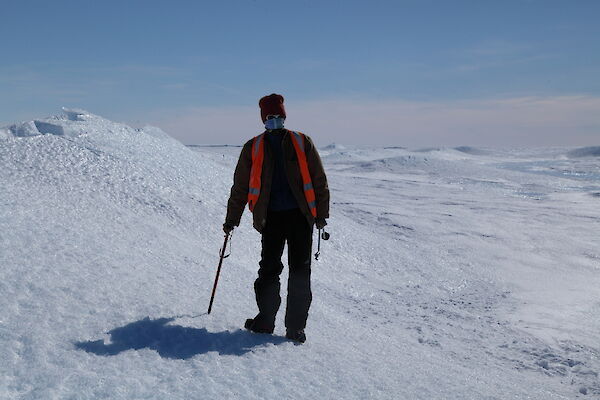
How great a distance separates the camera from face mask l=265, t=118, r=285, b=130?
12.9 ft

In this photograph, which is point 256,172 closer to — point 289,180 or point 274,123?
point 289,180

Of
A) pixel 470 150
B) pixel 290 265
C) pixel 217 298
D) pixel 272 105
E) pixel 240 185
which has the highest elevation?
pixel 470 150

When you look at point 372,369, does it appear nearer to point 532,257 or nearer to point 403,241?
point 403,241

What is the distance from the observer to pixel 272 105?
12.9ft

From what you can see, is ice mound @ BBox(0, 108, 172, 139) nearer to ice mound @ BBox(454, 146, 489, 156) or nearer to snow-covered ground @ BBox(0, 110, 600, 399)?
snow-covered ground @ BBox(0, 110, 600, 399)

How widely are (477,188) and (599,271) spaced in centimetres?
2085

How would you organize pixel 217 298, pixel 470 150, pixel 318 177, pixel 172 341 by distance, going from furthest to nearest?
pixel 470 150 → pixel 217 298 → pixel 318 177 → pixel 172 341

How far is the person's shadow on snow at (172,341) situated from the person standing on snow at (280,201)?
0.94 feet

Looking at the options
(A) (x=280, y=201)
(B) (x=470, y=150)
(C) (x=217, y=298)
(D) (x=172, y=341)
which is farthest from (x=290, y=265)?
(B) (x=470, y=150)

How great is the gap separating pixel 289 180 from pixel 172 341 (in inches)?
58.5

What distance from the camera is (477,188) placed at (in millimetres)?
31406

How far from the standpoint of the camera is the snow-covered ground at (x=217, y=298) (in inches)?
121

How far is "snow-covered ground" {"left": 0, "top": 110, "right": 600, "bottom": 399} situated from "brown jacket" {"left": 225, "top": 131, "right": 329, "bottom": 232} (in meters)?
1.02

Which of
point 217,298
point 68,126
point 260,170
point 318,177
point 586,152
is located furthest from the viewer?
point 586,152
